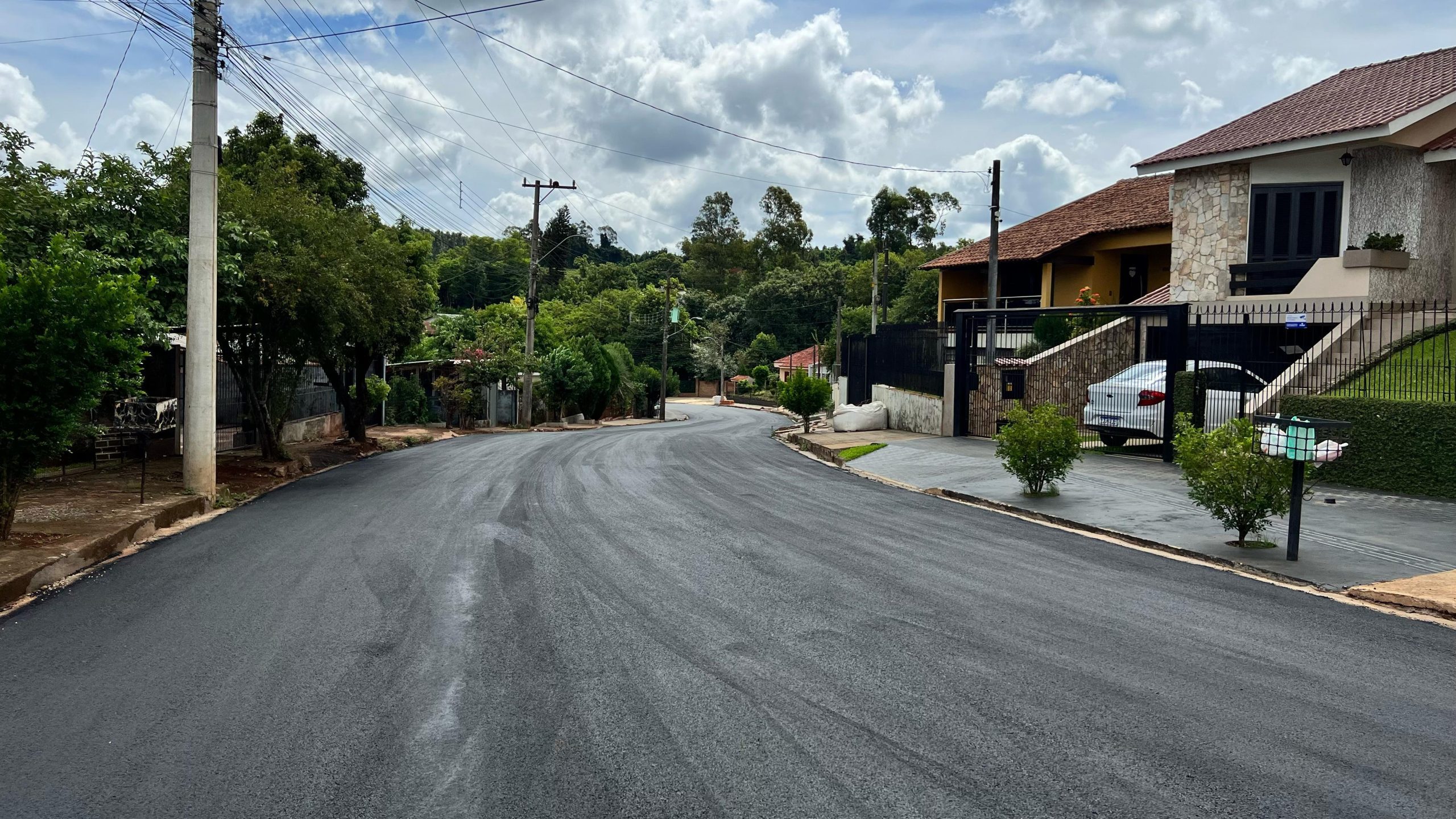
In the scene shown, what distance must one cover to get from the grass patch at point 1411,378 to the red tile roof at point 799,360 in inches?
2105

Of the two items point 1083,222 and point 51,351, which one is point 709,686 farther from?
point 1083,222

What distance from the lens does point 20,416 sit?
→ 898 cm

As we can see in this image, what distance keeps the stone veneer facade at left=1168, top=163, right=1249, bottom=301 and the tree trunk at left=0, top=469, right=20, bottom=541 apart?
2274 cm

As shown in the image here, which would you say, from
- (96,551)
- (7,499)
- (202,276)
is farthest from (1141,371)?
(7,499)

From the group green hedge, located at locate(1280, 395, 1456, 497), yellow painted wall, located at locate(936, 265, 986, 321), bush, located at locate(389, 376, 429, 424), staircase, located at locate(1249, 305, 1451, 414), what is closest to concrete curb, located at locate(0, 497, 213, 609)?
green hedge, located at locate(1280, 395, 1456, 497)

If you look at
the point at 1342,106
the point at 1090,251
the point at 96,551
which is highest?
the point at 1342,106

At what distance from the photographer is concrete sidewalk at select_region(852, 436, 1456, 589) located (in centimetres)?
895

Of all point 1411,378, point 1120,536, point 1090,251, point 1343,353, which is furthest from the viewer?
point 1090,251

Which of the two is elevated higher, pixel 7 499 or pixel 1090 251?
pixel 1090 251

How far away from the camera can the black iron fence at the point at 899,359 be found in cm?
2445

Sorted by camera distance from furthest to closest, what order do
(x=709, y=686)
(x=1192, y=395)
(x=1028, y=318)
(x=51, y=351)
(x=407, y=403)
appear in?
(x=407, y=403)
(x=1028, y=318)
(x=1192, y=395)
(x=51, y=351)
(x=709, y=686)

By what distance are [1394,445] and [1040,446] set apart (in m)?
4.64

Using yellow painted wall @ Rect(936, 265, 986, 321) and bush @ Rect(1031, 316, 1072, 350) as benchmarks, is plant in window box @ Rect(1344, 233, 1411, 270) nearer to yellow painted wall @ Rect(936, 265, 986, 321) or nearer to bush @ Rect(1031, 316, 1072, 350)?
bush @ Rect(1031, 316, 1072, 350)

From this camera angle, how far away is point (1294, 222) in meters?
20.9
